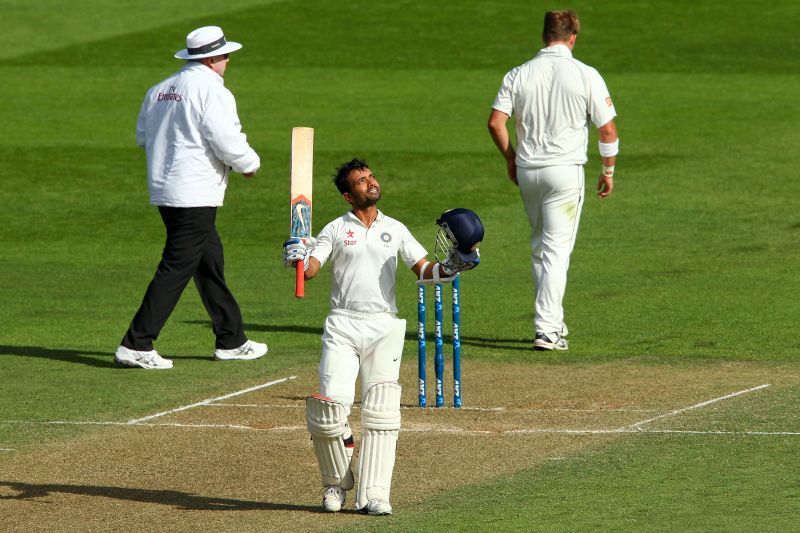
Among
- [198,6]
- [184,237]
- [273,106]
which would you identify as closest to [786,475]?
[184,237]

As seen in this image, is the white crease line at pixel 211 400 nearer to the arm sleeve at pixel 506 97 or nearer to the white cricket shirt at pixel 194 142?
the white cricket shirt at pixel 194 142

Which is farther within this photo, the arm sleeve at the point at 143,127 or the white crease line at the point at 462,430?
the arm sleeve at the point at 143,127

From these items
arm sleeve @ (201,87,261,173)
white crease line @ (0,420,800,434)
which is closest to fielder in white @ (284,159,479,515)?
white crease line @ (0,420,800,434)

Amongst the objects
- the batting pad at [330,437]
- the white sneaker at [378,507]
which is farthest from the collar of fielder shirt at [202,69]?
the white sneaker at [378,507]

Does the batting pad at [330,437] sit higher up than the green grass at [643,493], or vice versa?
the batting pad at [330,437]

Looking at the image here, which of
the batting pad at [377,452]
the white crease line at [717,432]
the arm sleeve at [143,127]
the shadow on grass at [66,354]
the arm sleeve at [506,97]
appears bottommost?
the shadow on grass at [66,354]

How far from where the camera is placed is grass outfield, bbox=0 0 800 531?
760 cm

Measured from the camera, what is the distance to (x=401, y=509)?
7066 millimetres

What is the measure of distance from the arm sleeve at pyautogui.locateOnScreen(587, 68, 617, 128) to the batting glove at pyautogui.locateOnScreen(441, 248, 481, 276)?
4.37 m

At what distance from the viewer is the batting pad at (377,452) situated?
694 cm

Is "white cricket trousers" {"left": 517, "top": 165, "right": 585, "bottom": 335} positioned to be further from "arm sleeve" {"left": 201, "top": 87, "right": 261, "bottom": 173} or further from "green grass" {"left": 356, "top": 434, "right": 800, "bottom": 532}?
"green grass" {"left": 356, "top": 434, "right": 800, "bottom": 532}

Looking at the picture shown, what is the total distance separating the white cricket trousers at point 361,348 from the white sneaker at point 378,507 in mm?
438

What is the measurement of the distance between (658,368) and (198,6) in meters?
27.9

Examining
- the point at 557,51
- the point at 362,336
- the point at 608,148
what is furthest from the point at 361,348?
the point at 557,51
